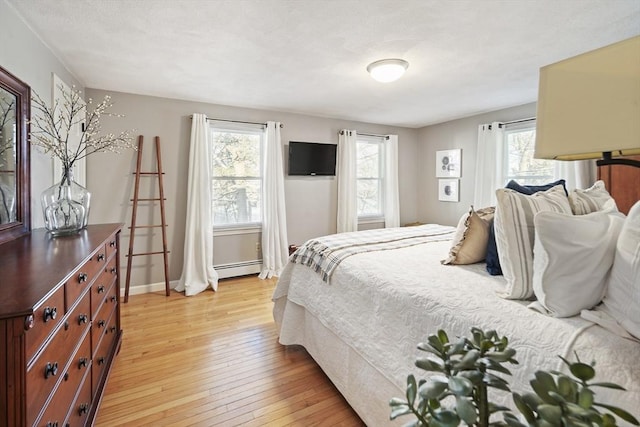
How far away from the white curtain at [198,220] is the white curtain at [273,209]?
0.71m

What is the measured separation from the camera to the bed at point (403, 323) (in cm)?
93

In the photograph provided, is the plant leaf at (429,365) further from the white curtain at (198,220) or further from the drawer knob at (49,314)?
the white curtain at (198,220)

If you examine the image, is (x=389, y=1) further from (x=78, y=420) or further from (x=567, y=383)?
(x=78, y=420)

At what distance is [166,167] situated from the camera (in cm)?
360

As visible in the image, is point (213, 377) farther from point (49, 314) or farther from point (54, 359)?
point (49, 314)

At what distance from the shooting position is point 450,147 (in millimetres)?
4781

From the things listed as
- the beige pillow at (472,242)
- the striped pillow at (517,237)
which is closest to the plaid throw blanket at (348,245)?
the beige pillow at (472,242)

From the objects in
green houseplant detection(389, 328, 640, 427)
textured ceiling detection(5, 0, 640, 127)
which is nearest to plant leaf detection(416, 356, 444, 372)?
green houseplant detection(389, 328, 640, 427)

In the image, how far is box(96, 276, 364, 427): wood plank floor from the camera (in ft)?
→ 5.41

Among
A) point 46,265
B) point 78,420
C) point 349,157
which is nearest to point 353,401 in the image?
point 78,420

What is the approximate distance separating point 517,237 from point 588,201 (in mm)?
557

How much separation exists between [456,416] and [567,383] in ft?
0.65

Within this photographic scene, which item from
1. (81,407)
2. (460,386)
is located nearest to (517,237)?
(460,386)

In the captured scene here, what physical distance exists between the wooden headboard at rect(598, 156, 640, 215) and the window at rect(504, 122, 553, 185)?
129 cm
